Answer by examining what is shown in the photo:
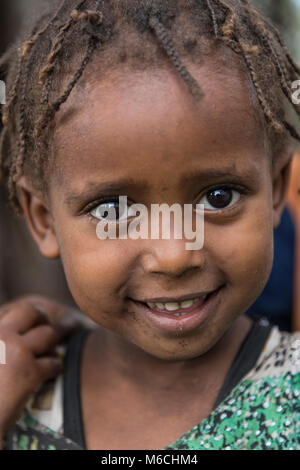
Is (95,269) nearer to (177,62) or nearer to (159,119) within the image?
(159,119)

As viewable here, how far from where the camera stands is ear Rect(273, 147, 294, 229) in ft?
4.57

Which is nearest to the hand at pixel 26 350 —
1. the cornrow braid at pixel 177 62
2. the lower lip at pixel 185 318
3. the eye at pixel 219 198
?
the lower lip at pixel 185 318

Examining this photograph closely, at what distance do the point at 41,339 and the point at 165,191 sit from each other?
66 centimetres

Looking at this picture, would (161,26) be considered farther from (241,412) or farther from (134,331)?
(241,412)

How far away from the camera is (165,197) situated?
1.13 metres

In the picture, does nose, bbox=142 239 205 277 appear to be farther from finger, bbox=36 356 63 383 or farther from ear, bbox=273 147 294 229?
finger, bbox=36 356 63 383

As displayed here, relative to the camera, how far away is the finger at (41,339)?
5.00 ft

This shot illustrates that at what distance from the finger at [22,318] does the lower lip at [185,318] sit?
0.46 metres

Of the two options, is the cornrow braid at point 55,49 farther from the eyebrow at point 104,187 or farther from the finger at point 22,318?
the finger at point 22,318

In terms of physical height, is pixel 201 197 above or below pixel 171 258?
above

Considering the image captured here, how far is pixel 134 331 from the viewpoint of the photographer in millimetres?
1280

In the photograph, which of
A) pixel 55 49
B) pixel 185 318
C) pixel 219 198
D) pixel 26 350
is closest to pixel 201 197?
pixel 219 198

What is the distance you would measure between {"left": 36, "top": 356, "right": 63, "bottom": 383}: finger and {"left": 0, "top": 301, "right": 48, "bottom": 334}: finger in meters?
0.11
